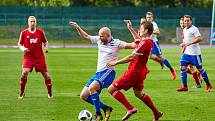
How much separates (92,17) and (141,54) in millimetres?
52104

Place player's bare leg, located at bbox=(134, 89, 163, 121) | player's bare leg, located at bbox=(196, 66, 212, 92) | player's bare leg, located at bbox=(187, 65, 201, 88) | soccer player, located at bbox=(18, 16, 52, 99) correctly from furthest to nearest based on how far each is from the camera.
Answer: player's bare leg, located at bbox=(187, 65, 201, 88) < player's bare leg, located at bbox=(196, 66, 212, 92) < soccer player, located at bbox=(18, 16, 52, 99) < player's bare leg, located at bbox=(134, 89, 163, 121)

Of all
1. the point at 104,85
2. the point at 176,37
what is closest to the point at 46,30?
the point at 176,37

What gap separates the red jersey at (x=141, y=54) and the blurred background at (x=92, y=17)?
4173 cm

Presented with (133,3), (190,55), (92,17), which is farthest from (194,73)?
(133,3)

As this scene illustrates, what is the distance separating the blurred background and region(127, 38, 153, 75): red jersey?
137ft

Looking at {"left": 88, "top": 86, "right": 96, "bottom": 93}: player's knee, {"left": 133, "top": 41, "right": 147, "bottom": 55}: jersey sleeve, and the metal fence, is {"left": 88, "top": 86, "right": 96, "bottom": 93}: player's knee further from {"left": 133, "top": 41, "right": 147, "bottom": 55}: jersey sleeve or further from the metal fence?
the metal fence

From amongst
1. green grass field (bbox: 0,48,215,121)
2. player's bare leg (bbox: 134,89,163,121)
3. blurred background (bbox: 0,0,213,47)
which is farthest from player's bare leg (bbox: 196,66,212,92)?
blurred background (bbox: 0,0,213,47)

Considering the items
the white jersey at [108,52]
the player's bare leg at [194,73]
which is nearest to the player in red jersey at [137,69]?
the white jersey at [108,52]

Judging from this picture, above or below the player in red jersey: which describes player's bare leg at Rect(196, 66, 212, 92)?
below

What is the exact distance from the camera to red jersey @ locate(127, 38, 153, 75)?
462 inches

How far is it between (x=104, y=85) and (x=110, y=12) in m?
53.5

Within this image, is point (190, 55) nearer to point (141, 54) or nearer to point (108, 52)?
point (108, 52)

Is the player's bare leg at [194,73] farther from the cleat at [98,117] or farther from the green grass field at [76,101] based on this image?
the cleat at [98,117]

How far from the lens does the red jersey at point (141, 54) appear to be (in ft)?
38.5
